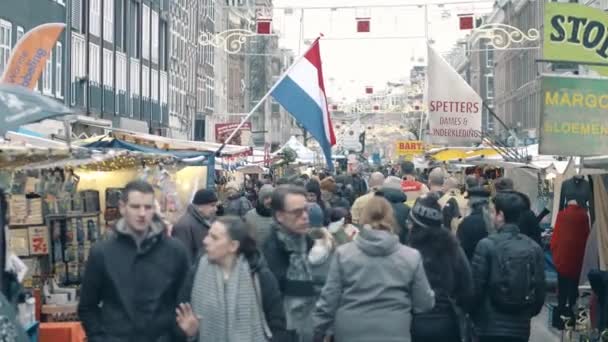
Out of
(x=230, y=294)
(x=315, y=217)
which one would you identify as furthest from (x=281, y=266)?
(x=315, y=217)

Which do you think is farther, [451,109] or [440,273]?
[451,109]

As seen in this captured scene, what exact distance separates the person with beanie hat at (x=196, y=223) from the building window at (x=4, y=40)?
19.8m

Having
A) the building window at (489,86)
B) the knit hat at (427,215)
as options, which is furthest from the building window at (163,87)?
the building window at (489,86)

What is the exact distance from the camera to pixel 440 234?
340 inches

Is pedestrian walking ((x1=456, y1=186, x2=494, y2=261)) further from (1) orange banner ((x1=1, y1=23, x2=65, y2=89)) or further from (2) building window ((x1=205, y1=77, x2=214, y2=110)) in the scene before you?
(2) building window ((x1=205, y1=77, x2=214, y2=110))

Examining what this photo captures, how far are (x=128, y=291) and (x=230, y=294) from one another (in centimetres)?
59

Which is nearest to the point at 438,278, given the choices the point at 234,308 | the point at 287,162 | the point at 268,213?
the point at 234,308

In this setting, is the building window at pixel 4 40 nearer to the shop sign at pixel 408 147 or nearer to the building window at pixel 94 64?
the building window at pixel 94 64

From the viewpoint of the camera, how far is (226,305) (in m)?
7.23

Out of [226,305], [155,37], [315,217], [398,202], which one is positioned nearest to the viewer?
[226,305]

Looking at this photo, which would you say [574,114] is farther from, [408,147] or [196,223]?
[408,147]

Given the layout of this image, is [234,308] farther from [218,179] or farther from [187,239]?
[218,179]

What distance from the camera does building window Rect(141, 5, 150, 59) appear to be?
4967 cm

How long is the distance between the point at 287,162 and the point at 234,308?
3499 centimetres
